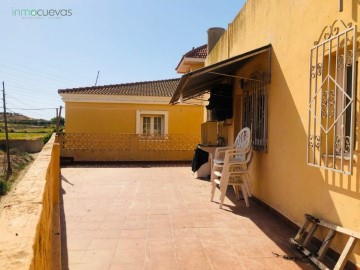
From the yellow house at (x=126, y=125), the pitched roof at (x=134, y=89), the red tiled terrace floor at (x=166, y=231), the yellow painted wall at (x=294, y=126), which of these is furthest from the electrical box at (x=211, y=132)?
the pitched roof at (x=134, y=89)

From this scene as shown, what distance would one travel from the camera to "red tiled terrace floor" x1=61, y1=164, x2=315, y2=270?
380cm

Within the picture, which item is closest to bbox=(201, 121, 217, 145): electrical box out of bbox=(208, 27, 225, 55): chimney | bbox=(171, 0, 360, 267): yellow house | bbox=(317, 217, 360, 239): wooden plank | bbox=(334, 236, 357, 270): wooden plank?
bbox=(171, 0, 360, 267): yellow house

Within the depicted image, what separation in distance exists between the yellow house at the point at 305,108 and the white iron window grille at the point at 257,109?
0.02 metres

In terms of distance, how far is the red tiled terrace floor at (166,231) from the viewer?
3.80m

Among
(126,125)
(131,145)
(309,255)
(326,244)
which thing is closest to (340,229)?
(326,244)

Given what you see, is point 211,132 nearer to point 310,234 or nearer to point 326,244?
point 310,234

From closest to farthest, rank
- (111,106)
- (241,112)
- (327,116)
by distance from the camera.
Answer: (327,116), (241,112), (111,106)

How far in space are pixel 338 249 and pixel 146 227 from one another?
2833 millimetres

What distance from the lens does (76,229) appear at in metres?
4.95

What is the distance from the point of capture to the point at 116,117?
1700 cm

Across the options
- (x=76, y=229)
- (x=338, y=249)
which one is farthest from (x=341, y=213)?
(x=76, y=229)

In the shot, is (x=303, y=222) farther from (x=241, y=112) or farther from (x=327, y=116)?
(x=241, y=112)

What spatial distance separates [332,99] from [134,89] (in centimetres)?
1622

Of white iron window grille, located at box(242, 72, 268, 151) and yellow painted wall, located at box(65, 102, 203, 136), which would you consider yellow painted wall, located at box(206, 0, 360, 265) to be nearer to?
white iron window grille, located at box(242, 72, 268, 151)
